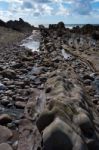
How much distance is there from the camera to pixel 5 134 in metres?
6.27

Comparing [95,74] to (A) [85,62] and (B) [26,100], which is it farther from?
(B) [26,100]

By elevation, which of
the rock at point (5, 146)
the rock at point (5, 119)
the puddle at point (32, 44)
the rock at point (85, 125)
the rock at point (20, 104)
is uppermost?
the rock at point (85, 125)

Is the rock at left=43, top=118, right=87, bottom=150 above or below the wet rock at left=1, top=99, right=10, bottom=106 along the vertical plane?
above

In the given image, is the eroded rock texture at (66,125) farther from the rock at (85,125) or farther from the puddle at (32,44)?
the puddle at (32,44)

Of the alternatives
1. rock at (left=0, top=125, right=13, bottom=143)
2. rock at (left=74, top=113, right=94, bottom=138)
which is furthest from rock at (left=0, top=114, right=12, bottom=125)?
rock at (left=74, top=113, right=94, bottom=138)

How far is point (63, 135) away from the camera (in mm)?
4602

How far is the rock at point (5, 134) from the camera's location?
6080 millimetres

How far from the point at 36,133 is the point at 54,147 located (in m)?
0.96

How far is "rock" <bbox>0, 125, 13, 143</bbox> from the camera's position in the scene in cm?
608

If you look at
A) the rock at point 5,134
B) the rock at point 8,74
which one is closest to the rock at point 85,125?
the rock at point 5,134

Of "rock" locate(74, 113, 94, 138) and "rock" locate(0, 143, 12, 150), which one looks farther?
"rock" locate(0, 143, 12, 150)

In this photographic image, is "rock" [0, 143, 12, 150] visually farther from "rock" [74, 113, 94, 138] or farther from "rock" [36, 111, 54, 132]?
"rock" [74, 113, 94, 138]

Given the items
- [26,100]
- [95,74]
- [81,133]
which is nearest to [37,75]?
[95,74]

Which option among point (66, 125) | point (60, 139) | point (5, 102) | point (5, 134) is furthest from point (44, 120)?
point (5, 102)
